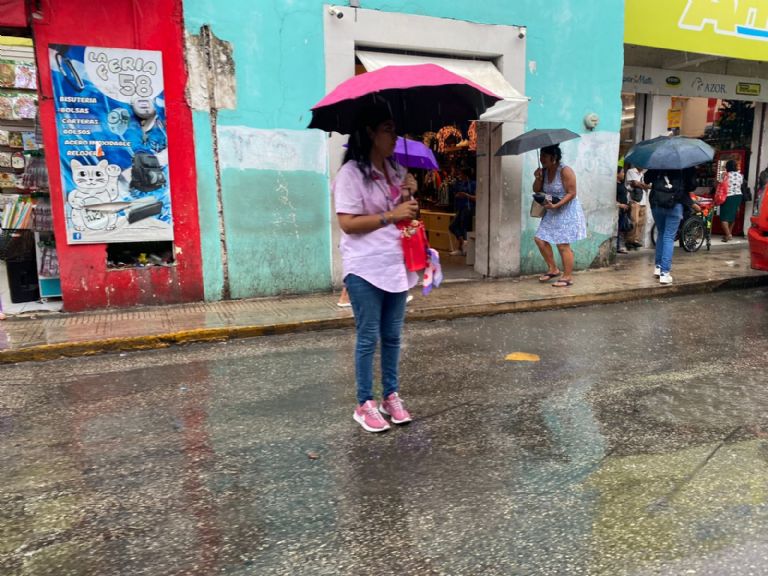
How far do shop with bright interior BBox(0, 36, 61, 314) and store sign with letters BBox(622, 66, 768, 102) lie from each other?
9642 millimetres

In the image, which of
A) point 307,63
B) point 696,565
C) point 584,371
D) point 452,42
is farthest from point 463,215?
point 696,565

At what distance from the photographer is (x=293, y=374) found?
16.2ft

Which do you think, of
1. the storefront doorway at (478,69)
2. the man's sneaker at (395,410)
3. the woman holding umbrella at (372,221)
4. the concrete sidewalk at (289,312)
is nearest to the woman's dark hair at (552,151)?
the storefront doorway at (478,69)

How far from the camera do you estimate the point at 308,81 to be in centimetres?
746

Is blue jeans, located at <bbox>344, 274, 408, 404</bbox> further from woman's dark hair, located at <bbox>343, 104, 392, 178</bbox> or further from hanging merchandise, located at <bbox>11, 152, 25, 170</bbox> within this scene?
hanging merchandise, located at <bbox>11, 152, 25, 170</bbox>

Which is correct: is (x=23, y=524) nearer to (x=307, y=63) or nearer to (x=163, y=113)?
(x=163, y=113)

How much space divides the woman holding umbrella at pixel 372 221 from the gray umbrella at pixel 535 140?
15.2 feet

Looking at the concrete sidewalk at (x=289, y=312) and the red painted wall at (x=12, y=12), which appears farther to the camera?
the red painted wall at (x=12, y=12)

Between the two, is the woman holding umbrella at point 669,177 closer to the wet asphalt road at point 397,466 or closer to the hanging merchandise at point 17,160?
the wet asphalt road at point 397,466

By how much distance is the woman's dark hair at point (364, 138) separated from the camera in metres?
3.43

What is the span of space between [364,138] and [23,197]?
224 inches

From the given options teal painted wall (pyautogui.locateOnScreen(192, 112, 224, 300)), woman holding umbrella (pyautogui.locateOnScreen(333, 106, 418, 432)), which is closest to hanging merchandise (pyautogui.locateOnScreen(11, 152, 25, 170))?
teal painted wall (pyautogui.locateOnScreen(192, 112, 224, 300))

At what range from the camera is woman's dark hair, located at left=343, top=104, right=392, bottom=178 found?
3426mm

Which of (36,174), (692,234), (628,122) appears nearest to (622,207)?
(692,234)
